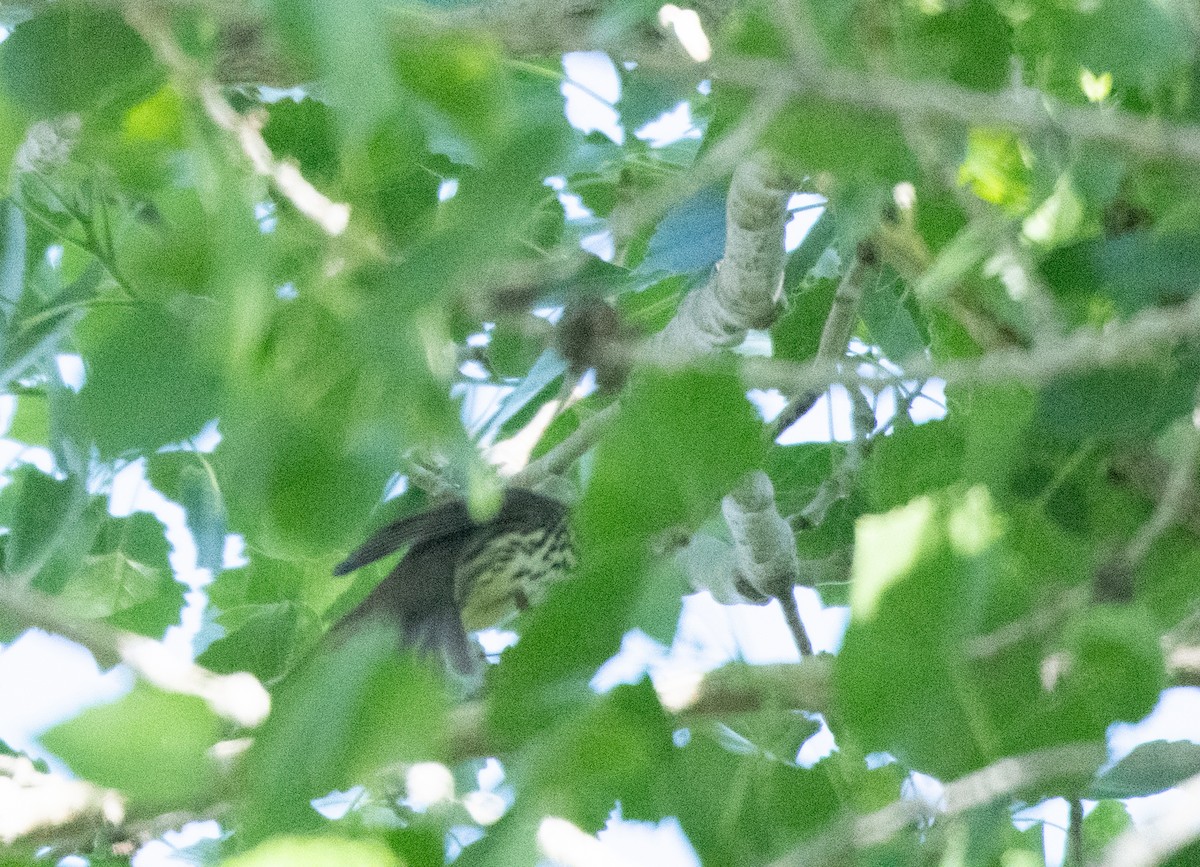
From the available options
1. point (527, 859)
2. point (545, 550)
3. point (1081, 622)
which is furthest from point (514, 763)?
point (545, 550)

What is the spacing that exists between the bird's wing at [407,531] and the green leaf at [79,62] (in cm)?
51

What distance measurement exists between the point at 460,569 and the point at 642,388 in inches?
32.7

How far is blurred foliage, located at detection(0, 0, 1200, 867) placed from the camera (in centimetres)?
39

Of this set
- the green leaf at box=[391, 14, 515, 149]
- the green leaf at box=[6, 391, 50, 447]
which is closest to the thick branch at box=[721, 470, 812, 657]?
the green leaf at box=[391, 14, 515, 149]

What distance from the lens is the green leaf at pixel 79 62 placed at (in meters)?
0.49

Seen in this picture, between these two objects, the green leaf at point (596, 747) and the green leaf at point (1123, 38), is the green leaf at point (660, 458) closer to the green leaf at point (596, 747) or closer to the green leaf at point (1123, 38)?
the green leaf at point (596, 747)

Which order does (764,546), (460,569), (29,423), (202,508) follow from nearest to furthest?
(764,546) < (202,508) < (460,569) < (29,423)

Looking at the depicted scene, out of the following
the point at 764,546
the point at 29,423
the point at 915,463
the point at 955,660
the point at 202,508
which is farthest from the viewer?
the point at 29,423

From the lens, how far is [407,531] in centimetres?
102

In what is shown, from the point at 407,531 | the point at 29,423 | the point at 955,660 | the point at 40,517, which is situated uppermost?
the point at 955,660

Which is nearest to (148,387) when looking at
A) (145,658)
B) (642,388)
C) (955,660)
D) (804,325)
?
(145,658)

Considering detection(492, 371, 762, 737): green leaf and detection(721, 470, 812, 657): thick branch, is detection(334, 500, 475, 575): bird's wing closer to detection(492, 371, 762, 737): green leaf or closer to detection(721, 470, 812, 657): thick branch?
detection(721, 470, 812, 657): thick branch

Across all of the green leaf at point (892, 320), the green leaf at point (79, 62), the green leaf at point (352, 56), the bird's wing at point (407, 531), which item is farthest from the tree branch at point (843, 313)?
the green leaf at point (352, 56)

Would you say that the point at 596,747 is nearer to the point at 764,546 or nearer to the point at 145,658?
the point at 145,658
